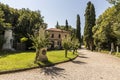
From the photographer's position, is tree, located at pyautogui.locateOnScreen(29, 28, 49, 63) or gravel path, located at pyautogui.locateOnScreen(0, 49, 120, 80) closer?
gravel path, located at pyautogui.locateOnScreen(0, 49, 120, 80)

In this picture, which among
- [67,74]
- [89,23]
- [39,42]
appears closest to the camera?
[67,74]

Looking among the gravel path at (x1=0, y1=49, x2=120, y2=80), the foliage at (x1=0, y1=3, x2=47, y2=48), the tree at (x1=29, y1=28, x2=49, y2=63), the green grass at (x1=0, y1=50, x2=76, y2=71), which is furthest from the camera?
the foliage at (x1=0, y1=3, x2=47, y2=48)

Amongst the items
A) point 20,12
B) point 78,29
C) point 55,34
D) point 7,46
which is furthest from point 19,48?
point 78,29

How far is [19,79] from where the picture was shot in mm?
9289

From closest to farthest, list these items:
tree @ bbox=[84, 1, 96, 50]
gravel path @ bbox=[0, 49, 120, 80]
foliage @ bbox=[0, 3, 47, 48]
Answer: gravel path @ bbox=[0, 49, 120, 80] < foliage @ bbox=[0, 3, 47, 48] < tree @ bbox=[84, 1, 96, 50]

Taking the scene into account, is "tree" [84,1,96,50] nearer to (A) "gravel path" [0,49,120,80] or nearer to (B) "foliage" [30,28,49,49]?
A: (B) "foliage" [30,28,49,49]

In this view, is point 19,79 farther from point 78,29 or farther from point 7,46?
point 78,29

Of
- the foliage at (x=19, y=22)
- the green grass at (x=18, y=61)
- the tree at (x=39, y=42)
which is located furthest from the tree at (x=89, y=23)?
the tree at (x=39, y=42)

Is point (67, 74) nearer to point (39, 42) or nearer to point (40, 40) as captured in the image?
point (39, 42)

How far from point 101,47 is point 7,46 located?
26.4m

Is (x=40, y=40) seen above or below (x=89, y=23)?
below

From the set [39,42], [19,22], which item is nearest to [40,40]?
[39,42]

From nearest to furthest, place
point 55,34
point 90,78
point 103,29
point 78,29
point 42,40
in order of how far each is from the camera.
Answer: point 90,78
point 42,40
point 103,29
point 55,34
point 78,29

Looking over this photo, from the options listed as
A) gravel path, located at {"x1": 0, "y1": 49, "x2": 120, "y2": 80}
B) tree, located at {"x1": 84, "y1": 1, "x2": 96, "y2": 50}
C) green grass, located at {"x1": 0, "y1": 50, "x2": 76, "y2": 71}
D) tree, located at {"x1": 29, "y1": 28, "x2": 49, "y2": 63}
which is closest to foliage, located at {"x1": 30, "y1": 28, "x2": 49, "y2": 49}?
tree, located at {"x1": 29, "y1": 28, "x2": 49, "y2": 63}
